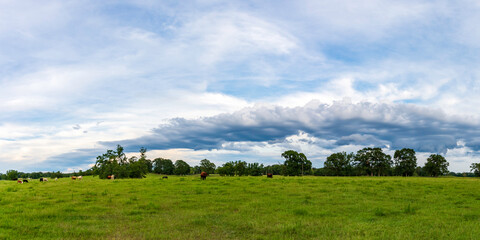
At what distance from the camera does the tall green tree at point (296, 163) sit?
10838cm

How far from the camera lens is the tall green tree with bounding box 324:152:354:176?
393ft

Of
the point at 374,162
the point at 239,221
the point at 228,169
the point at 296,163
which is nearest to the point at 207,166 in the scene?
the point at 228,169

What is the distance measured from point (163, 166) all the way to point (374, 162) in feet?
368

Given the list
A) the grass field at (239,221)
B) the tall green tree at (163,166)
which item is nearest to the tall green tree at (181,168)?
the tall green tree at (163,166)

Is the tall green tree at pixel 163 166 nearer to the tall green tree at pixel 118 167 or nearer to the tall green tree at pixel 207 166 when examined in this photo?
the tall green tree at pixel 207 166

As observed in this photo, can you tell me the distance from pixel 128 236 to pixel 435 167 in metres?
126

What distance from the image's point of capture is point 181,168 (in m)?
160

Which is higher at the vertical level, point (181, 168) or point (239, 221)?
point (239, 221)

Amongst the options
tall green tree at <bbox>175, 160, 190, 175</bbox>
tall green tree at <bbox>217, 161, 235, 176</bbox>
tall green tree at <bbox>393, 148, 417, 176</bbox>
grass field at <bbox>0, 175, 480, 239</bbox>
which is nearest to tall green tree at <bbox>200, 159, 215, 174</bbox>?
tall green tree at <bbox>175, 160, 190, 175</bbox>

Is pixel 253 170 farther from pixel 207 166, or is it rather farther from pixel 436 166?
pixel 436 166

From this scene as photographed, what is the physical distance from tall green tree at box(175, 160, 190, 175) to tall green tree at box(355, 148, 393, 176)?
9021 centimetres

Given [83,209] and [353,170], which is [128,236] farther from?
[353,170]

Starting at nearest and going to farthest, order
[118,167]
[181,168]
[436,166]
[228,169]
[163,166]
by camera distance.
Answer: [118,167] → [436,166] → [228,169] → [181,168] → [163,166]

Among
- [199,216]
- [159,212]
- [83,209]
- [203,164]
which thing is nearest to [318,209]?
[199,216]
